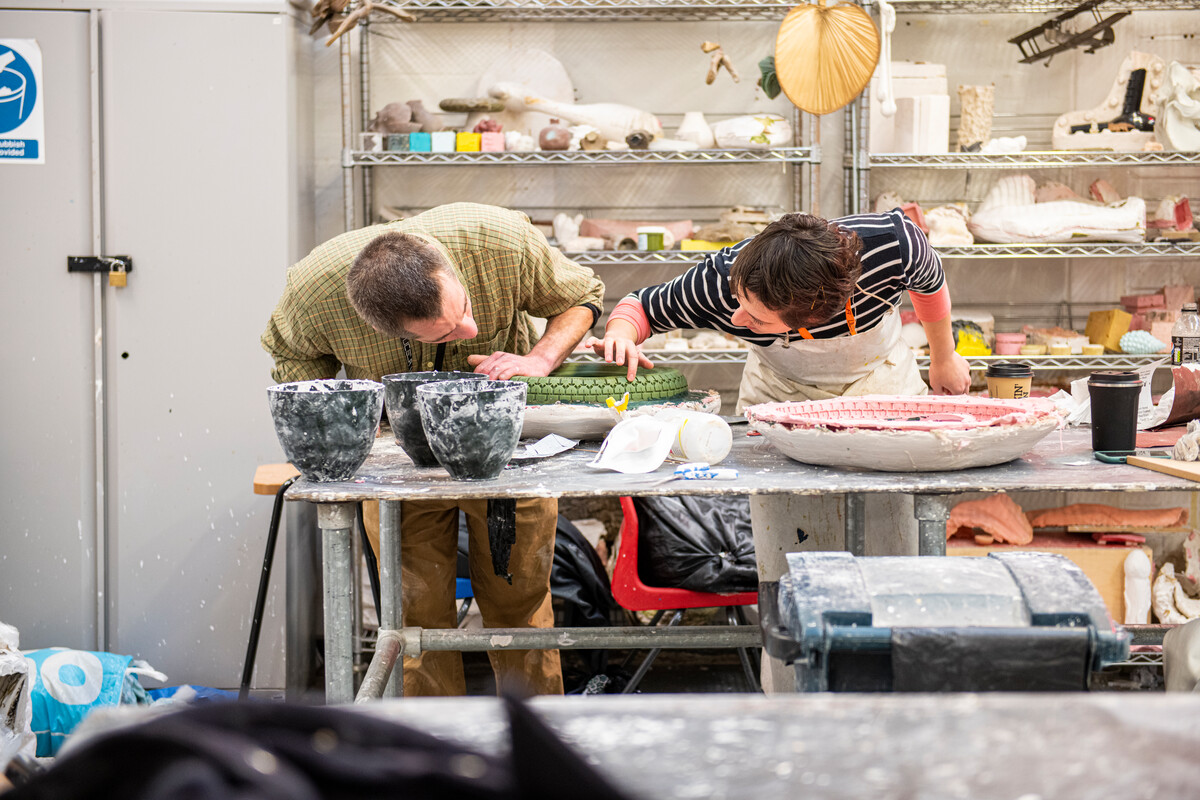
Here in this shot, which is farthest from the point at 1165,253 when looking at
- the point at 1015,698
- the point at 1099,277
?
the point at 1015,698

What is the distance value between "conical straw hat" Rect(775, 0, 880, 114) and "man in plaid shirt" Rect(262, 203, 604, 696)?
97cm

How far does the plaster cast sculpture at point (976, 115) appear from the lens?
3.22 m

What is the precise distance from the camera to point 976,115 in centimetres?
323

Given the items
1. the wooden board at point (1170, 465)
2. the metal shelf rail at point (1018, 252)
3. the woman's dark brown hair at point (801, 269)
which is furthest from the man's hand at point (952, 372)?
the metal shelf rail at point (1018, 252)

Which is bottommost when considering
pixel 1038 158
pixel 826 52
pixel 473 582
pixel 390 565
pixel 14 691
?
pixel 14 691

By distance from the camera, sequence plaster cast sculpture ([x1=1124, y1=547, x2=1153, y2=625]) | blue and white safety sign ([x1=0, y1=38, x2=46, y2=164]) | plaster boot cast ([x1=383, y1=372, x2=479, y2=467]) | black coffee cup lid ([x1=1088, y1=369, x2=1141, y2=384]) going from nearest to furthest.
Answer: plaster boot cast ([x1=383, y1=372, x2=479, y2=467])
black coffee cup lid ([x1=1088, y1=369, x2=1141, y2=384])
blue and white safety sign ([x1=0, y1=38, x2=46, y2=164])
plaster cast sculpture ([x1=1124, y1=547, x2=1153, y2=625])

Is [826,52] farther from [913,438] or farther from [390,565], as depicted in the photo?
[390,565]

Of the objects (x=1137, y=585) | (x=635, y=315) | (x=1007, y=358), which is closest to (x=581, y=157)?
(x=635, y=315)

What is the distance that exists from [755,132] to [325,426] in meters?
2.22

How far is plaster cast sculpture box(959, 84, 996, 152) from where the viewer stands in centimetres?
322

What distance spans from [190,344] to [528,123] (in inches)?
53.9

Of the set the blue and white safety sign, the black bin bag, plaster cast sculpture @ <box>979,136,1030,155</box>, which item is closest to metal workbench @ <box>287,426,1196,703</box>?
the black bin bag

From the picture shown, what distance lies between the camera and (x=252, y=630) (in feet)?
9.06

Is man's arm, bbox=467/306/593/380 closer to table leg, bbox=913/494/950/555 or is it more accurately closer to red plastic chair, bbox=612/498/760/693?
red plastic chair, bbox=612/498/760/693
